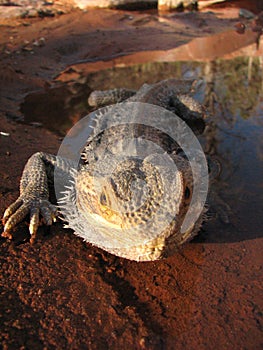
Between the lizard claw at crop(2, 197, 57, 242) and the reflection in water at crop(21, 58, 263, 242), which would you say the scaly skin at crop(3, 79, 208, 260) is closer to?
the lizard claw at crop(2, 197, 57, 242)

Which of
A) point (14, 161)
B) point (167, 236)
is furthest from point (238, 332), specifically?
point (14, 161)

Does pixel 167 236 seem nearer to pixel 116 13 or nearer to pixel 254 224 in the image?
pixel 254 224

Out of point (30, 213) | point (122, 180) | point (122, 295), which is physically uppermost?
point (122, 180)

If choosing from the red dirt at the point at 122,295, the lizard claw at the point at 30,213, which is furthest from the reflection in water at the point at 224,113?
the lizard claw at the point at 30,213

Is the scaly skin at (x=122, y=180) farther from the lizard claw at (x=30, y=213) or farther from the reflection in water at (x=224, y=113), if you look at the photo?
the reflection in water at (x=224, y=113)

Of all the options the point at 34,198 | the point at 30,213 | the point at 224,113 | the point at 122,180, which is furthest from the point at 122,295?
the point at 224,113

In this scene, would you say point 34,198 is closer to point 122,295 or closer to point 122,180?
point 122,295
